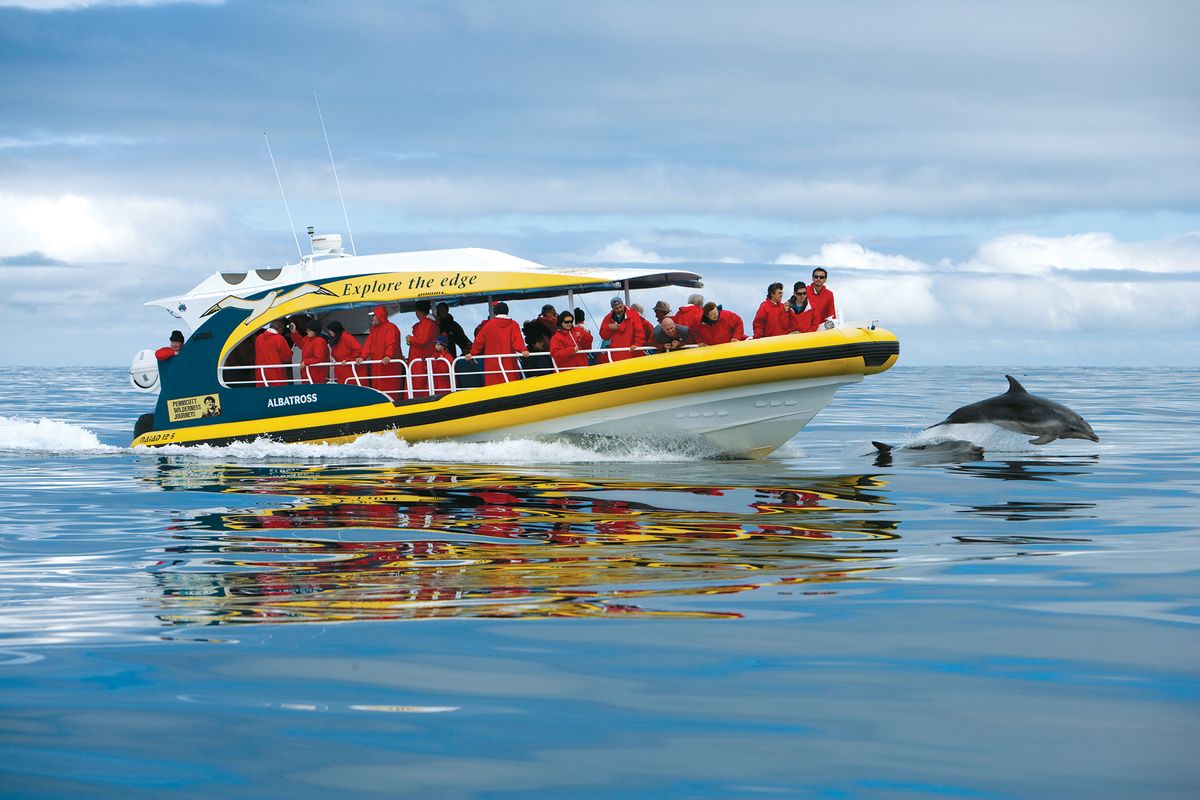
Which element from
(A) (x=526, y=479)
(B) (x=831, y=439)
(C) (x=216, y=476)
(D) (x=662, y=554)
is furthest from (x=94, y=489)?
(B) (x=831, y=439)

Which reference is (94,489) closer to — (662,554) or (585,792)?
(662,554)

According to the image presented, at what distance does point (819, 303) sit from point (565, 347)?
314cm

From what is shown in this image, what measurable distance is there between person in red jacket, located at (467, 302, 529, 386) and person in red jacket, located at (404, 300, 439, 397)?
2.30 ft

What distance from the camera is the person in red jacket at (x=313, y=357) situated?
1614cm

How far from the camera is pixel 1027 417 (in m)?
17.1

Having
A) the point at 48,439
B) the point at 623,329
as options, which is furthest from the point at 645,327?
the point at 48,439

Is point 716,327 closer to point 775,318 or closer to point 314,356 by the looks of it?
point 775,318

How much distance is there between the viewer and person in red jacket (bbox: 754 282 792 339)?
14625mm

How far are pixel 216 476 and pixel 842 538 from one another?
7.88 metres

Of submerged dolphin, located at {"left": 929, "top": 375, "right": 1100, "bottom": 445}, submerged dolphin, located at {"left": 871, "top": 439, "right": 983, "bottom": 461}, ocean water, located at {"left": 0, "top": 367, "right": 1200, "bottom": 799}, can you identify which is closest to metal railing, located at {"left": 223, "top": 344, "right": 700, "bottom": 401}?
submerged dolphin, located at {"left": 871, "top": 439, "right": 983, "bottom": 461}

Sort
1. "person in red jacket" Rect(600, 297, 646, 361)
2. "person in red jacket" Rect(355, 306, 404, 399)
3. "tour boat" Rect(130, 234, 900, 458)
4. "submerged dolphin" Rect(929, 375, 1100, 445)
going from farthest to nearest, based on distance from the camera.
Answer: "submerged dolphin" Rect(929, 375, 1100, 445) → "person in red jacket" Rect(355, 306, 404, 399) → "person in red jacket" Rect(600, 297, 646, 361) → "tour boat" Rect(130, 234, 900, 458)

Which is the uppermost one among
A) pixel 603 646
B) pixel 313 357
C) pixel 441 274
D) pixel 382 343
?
pixel 441 274

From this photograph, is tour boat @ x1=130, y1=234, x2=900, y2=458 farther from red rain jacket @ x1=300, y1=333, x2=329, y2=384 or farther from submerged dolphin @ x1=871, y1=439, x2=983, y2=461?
submerged dolphin @ x1=871, y1=439, x2=983, y2=461

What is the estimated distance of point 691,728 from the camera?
4105 millimetres
